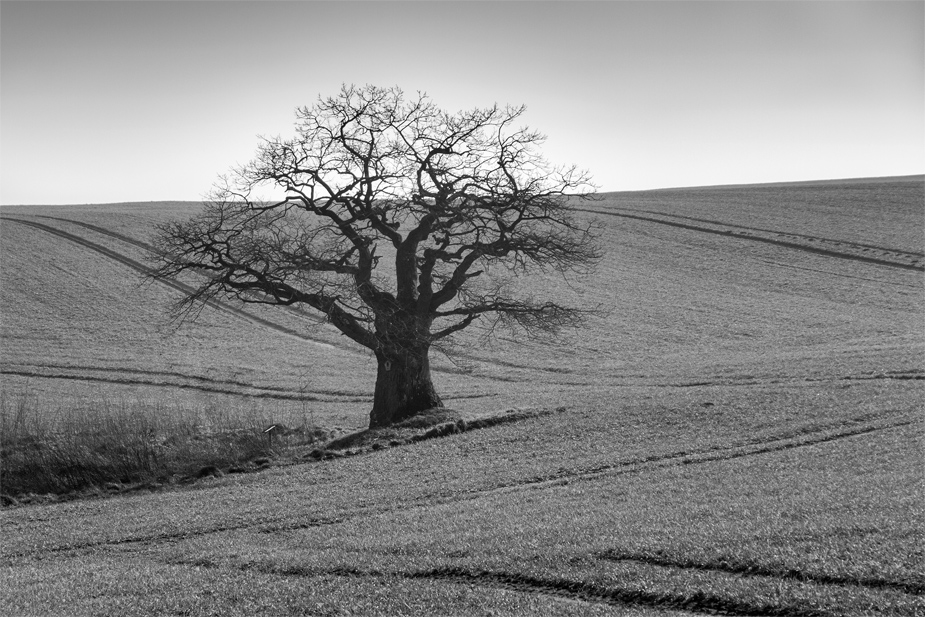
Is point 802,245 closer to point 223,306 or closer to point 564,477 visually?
point 223,306

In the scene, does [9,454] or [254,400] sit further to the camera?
[254,400]

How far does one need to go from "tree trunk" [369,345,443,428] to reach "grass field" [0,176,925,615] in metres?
1.98

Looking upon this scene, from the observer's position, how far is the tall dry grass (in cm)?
2231

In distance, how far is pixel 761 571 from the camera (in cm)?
978

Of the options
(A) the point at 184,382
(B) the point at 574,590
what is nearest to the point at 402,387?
(A) the point at 184,382

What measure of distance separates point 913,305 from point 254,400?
37.5 meters

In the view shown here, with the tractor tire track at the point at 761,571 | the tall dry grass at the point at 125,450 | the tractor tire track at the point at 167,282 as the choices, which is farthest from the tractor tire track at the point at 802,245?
the tractor tire track at the point at 761,571

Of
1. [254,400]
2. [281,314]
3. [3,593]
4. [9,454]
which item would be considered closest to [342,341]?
[281,314]

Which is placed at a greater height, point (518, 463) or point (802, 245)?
point (802, 245)

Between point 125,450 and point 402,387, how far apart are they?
8.67 m

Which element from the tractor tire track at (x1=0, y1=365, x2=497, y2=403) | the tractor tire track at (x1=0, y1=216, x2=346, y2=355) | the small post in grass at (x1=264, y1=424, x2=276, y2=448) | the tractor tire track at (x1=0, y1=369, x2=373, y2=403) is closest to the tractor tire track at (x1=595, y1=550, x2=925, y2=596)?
the small post in grass at (x1=264, y1=424, x2=276, y2=448)

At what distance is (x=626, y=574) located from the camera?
10125 mm

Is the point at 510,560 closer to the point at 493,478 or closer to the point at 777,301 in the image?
the point at 493,478

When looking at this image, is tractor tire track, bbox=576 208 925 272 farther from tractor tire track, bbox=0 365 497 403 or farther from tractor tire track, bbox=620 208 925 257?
tractor tire track, bbox=0 365 497 403
